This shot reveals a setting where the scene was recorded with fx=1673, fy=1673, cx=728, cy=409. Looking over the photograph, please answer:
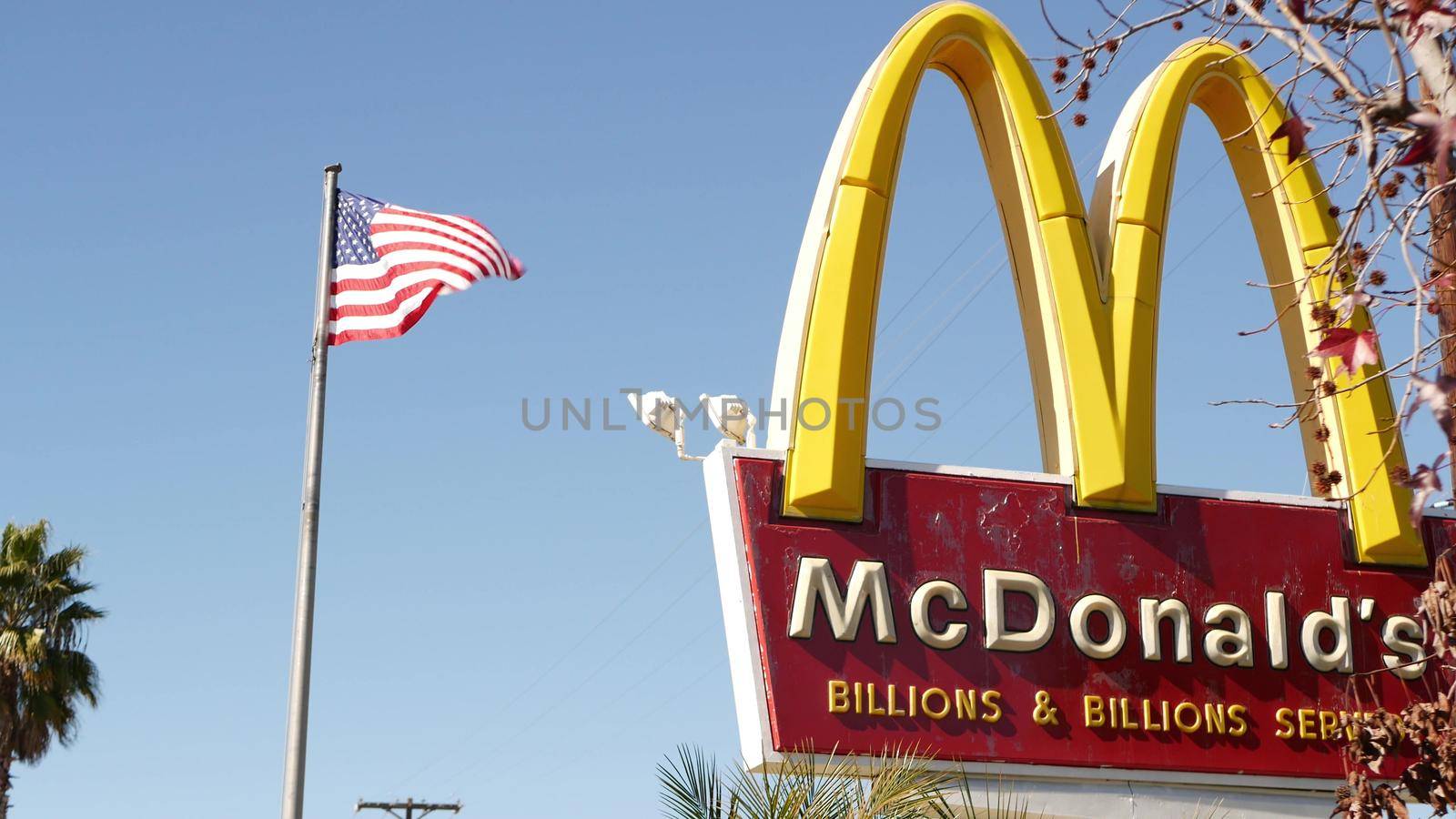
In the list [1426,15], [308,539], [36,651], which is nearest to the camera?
[1426,15]

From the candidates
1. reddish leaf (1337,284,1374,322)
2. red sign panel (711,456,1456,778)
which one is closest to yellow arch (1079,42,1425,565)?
red sign panel (711,456,1456,778)

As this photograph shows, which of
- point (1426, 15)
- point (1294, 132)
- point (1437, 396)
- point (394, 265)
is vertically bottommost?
point (1437, 396)

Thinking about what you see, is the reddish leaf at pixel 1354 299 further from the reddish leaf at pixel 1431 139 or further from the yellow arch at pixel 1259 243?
the yellow arch at pixel 1259 243

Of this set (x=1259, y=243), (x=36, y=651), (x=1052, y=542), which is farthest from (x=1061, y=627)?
(x=36, y=651)

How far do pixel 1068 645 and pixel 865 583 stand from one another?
5.80ft

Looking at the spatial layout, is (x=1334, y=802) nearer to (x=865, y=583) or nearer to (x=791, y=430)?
(x=865, y=583)

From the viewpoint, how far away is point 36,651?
23.9 metres

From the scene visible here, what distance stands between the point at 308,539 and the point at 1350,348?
758 centimetres

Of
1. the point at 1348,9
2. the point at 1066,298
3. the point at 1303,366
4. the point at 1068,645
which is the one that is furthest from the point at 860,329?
the point at 1348,9

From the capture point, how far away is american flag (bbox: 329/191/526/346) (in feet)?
39.2

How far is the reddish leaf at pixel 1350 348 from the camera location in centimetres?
468

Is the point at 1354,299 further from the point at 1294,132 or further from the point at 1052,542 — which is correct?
the point at 1052,542

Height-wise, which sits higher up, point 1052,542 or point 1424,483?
point 1052,542

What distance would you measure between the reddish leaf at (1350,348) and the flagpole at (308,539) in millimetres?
7049
